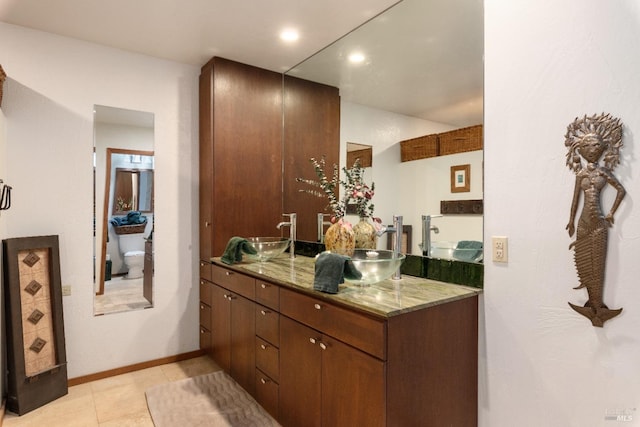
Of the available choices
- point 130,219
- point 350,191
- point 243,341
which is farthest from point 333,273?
point 130,219

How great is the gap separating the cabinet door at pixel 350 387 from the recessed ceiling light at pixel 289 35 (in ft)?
7.01

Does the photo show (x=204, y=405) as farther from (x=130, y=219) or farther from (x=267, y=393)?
(x=130, y=219)

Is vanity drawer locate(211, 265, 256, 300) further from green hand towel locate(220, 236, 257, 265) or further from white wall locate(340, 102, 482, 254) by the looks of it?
white wall locate(340, 102, 482, 254)

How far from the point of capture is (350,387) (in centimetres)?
159

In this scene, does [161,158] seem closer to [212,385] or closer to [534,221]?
[212,385]

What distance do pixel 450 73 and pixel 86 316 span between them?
3.13m

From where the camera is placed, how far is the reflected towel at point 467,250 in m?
1.84

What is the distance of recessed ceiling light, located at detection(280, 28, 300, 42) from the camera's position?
Answer: 262 centimetres

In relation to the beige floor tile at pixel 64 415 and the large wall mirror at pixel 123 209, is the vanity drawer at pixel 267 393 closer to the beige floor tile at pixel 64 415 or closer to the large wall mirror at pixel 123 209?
the beige floor tile at pixel 64 415

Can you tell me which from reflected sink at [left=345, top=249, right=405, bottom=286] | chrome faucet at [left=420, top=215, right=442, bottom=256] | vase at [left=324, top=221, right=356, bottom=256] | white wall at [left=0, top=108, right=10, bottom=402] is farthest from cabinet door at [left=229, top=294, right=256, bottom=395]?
white wall at [left=0, top=108, right=10, bottom=402]

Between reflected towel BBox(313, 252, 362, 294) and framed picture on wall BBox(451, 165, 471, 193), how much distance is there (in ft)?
2.39

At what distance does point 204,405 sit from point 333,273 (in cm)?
153

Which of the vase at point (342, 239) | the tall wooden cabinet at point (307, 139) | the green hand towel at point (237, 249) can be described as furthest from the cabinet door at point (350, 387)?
the tall wooden cabinet at point (307, 139)

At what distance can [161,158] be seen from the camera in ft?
10.2
